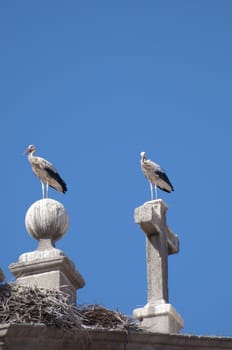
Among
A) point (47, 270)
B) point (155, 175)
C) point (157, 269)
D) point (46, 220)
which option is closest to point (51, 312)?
point (47, 270)

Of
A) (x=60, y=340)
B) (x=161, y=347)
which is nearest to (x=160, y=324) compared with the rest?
(x=161, y=347)

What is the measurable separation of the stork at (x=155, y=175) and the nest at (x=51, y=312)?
5.05 metres

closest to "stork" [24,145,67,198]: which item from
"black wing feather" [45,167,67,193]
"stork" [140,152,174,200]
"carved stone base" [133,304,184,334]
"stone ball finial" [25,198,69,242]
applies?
"black wing feather" [45,167,67,193]

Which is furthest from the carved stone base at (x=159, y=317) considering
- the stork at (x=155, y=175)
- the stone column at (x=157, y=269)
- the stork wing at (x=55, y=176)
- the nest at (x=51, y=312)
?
the stork at (x=155, y=175)

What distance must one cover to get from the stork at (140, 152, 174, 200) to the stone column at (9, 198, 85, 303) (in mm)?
3860

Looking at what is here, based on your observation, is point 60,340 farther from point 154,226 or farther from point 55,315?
point 154,226

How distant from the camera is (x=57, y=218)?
1475 cm

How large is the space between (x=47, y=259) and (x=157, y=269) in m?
1.33

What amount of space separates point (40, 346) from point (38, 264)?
178 centimetres

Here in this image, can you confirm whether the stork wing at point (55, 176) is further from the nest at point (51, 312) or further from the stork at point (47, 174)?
the nest at point (51, 312)

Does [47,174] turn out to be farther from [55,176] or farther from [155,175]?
[155,175]

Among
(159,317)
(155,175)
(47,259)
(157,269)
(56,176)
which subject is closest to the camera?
(159,317)

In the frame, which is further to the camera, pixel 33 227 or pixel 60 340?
pixel 33 227

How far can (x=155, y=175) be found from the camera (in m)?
18.5
